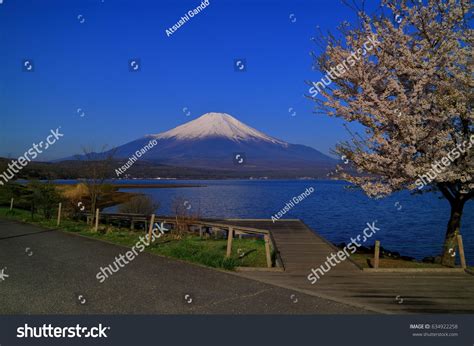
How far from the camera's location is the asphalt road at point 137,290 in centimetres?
950

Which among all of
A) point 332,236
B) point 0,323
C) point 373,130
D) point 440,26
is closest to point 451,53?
point 440,26

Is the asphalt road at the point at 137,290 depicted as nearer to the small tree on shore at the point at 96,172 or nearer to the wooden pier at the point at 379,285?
the wooden pier at the point at 379,285

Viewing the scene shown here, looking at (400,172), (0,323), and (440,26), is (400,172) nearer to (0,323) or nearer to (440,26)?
(440,26)

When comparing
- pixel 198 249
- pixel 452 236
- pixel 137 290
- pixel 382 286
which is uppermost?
pixel 198 249

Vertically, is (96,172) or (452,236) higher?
(96,172)

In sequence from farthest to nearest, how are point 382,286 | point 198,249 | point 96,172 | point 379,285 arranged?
point 96,172 → point 198,249 → point 379,285 → point 382,286

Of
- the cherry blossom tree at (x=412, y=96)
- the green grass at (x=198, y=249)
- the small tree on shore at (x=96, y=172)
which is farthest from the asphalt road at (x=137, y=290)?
the small tree on shore at (x=96, y=172)

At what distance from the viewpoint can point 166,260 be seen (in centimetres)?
1529

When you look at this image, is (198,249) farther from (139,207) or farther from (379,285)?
(139,207)

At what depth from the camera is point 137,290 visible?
1109 cm

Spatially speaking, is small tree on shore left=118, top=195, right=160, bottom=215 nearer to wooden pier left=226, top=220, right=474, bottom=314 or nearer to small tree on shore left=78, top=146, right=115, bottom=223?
small tree on shore left=78, top=146, right=115, bottom=223

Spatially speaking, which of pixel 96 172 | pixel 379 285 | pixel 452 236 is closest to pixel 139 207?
pixel 96 172

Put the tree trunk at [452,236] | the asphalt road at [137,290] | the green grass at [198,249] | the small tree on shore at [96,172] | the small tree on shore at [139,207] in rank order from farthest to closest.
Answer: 1. the small tree on shore at [139,207]
2. the small tree on shore at [96,172]
3. the tree trunk at [452,236]
4. the green grass at [198,249]
5. the asphalt road at [137,290]

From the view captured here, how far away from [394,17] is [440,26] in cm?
165
